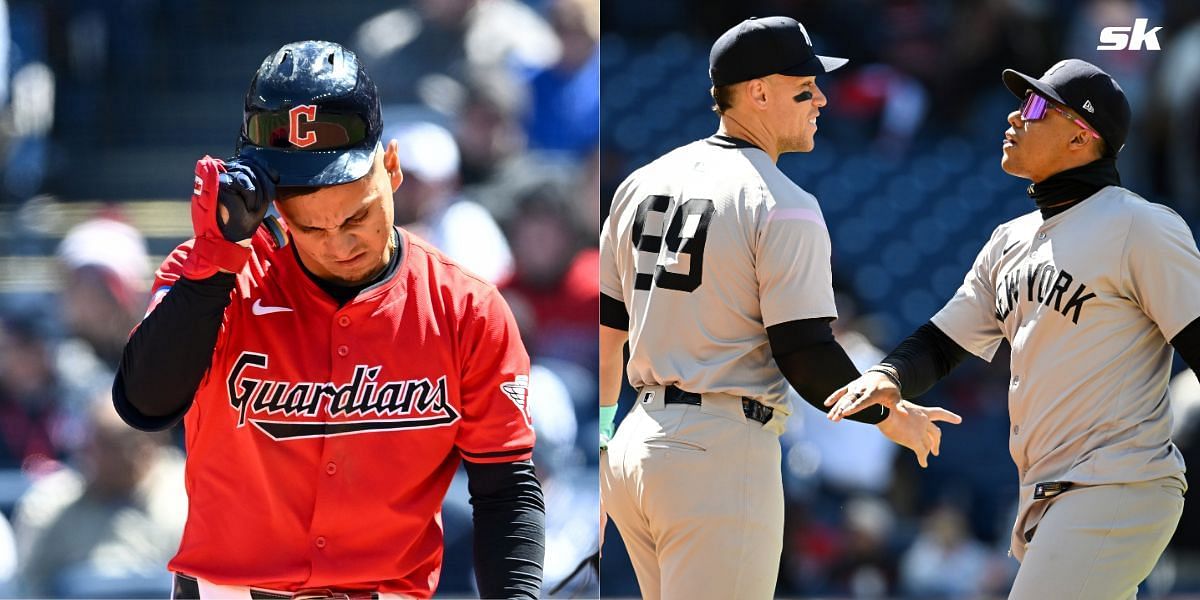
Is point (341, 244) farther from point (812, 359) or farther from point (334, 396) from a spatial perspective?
point (812, 359)

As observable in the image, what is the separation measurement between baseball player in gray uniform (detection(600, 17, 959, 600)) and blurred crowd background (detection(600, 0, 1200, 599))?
4453 millimetres

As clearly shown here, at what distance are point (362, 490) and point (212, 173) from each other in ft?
1.73

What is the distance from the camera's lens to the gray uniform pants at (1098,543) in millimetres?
2867

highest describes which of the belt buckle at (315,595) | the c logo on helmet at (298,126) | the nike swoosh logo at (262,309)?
the c logo on helmet at (298,126)

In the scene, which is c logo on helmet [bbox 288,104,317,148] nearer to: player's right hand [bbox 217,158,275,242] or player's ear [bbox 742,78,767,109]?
player's right hand [bbox 217,158,275,242]

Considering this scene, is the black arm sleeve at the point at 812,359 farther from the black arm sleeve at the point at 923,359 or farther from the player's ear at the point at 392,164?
the player's ear at the point at 392,164

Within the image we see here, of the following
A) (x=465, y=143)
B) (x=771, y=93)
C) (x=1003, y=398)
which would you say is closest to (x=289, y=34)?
(x=465, y=143)

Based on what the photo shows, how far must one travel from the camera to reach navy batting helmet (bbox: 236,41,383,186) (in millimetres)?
2043

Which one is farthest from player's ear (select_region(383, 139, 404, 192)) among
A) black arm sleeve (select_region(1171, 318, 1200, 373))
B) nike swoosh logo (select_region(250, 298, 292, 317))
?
black arm sleeve (select_region(1171, 318, 1200, 373))

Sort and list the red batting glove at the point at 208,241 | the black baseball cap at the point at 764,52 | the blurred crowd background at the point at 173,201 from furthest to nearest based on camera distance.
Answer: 1. the blurred crowd background at the point at 173,201
2. the black baseball cap at the point at 764,52
3. the red batting glove at the point at 208,241

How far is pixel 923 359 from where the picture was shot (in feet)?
10.5

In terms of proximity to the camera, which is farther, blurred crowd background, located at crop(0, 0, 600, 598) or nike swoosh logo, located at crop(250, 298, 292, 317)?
blurred crowd background, located at crop(0, 0, 600, 598)

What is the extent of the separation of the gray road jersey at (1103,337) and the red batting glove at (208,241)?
1.85 metres

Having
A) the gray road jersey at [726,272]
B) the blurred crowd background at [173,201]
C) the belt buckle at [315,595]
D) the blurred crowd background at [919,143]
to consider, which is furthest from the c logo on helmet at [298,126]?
the blurred crowd background at [919,143]
